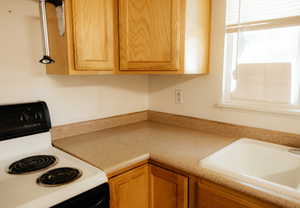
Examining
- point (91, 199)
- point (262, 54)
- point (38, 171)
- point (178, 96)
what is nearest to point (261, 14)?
point (262, 54)

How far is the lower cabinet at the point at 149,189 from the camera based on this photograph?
1121mm

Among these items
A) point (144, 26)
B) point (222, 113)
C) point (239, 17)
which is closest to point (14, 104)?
point (144, 26)

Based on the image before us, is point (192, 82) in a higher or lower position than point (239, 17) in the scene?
lower

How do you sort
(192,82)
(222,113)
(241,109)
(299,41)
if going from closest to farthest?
(299,41)
(241,109)
(222,113)
(192,82)

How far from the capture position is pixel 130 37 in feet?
4.77

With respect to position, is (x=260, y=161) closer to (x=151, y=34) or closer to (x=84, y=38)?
(x=151, y=34)

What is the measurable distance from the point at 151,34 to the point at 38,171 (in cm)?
105

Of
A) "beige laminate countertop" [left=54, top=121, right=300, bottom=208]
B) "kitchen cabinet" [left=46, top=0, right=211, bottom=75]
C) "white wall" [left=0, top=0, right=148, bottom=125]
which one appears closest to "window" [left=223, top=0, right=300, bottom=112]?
"kitchen cabinet" [left=46, top=0, right=211, bottom=75]

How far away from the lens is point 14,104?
1.24 m

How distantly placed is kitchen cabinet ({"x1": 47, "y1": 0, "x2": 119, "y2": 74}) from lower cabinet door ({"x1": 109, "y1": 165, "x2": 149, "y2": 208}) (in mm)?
675

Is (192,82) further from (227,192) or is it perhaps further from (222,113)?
(227,192)

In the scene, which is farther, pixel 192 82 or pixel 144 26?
pixel 192 82

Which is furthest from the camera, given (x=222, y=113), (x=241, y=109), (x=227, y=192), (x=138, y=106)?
(x=138, y=106)

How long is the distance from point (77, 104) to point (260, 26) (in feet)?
4.49
